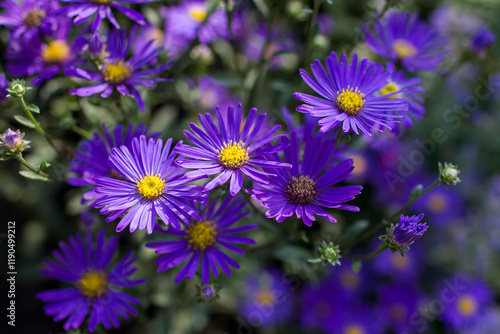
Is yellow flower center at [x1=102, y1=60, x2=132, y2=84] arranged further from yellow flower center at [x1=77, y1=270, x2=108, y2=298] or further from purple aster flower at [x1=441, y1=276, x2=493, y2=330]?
purple aster flower at [x1=441, y1=276, x2=493, y2=330]

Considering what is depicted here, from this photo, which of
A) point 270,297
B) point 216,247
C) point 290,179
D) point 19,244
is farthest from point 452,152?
point 19,244

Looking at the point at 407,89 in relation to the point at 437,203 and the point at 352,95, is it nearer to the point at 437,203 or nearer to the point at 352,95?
the point at 352,95

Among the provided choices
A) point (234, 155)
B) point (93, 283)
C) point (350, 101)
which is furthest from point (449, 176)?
point (93, 283)

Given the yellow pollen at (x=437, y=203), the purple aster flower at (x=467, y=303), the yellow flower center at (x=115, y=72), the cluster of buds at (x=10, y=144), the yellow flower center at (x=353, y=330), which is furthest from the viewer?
the yellow pollen at (x=437, y=203)

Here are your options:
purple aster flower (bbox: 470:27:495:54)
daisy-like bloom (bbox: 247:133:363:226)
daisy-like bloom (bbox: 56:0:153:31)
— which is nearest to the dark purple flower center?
daisy-like bloom (bbox: 247:133:363:226)

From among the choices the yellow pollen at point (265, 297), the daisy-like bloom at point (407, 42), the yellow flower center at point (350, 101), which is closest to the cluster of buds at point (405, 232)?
the yellow flower center at point (350, 101)

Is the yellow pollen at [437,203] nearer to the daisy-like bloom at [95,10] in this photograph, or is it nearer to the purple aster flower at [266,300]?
the purple aster flower at [266,300]

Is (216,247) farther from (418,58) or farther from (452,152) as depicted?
(452,152)
